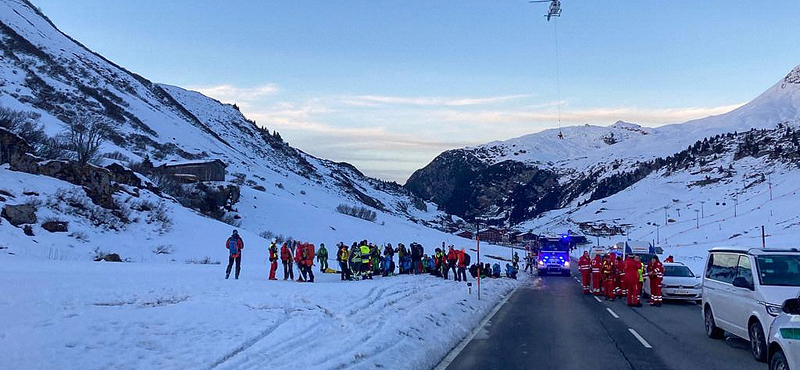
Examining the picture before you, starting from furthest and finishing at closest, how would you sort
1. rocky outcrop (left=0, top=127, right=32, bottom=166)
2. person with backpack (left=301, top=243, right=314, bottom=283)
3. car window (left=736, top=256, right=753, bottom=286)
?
rocky outcrop (left=0, top=127, right=32, bottom=166) < person with backpack (left=301, top=243, right=314, bottom=283) < car window (left=736, top=256, right=753, bottom=286)

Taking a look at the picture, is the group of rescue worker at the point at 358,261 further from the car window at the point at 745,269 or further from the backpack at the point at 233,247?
the car window at the point at 745,269

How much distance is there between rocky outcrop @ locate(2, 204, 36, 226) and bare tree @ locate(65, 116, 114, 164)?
10.1 meters

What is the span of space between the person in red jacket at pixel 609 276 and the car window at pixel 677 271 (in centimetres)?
180

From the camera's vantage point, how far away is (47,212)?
1010 inches

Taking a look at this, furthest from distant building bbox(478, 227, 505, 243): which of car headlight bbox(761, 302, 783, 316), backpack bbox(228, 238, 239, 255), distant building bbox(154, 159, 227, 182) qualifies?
car headlight bbox(761, 302, 783, 316)

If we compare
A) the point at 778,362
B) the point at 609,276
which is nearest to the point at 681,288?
the point at 609,276

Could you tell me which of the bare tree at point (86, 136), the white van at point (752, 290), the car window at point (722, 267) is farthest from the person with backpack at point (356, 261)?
the bare tree at point (86, 136)

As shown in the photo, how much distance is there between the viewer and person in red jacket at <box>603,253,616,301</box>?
71.1 ft

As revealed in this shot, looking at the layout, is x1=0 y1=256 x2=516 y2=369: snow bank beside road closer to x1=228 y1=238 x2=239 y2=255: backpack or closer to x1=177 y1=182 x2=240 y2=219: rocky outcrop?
x1=228 y1=238 x2=239 y2=255: backpack

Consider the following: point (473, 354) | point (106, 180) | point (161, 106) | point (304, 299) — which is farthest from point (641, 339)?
point (161, 106)

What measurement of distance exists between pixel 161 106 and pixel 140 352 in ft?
356

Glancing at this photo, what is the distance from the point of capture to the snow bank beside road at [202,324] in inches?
334

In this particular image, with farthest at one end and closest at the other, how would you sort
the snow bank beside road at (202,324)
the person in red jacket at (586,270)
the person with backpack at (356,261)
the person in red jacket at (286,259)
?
the person in red jacket at (586,270)
the person with backpack at (356,261)
the person in red jacket at (286,259)
the snow bank beside road at (202,324)

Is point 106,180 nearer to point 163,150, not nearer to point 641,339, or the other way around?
point 641,339
